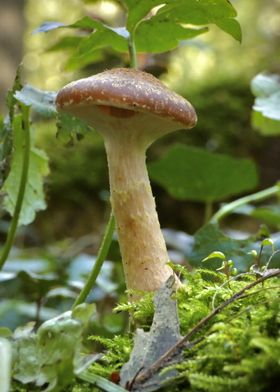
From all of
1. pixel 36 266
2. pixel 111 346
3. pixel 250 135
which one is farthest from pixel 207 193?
pixel 250 135

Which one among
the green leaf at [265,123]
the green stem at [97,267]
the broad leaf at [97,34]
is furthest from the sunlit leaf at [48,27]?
the green leaf at [265,123]

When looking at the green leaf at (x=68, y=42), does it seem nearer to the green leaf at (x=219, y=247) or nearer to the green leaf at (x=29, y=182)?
the green leaf at (x=29, y=182)

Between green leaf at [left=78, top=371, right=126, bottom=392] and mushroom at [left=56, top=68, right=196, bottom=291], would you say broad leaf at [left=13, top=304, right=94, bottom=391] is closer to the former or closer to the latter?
green leaf at [left=78, top=371, right=126, bottom=392]

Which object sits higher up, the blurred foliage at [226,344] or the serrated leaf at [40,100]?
the serrated leaf at [40,100]

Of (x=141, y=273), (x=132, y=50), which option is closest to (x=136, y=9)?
(x=132, y=50)

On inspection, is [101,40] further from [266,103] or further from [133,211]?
[266,103]

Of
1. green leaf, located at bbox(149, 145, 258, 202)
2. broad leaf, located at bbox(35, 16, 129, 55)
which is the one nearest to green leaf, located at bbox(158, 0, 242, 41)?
broad leaf, located at bbox(35, 16, 129, 55)
